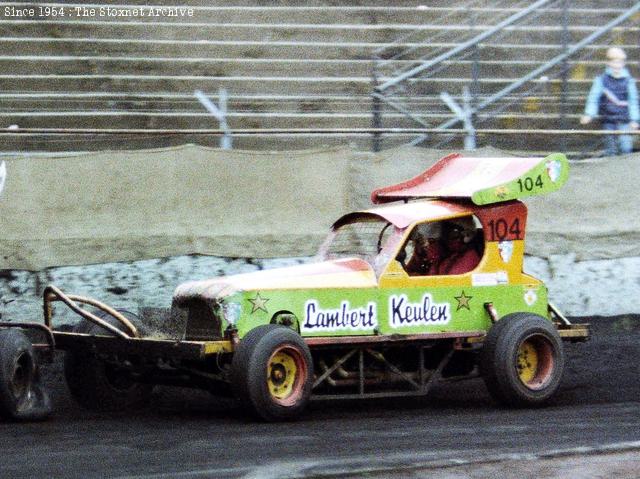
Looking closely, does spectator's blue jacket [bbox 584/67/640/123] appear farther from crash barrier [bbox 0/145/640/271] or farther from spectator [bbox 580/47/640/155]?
crash barrier [bbox 0/145/640/271]

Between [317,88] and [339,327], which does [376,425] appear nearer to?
[339,327]

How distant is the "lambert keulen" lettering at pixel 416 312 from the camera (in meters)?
8.80

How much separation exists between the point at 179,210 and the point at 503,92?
4891 millimetres

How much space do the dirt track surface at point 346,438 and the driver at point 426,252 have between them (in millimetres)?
992

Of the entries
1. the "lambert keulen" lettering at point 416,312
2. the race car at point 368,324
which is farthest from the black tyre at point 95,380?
the "lambert keulen" lettering at point 416,312

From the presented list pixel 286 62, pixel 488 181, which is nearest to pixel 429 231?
pixel 488 181

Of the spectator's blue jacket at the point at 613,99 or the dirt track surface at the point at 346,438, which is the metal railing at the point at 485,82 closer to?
the spectator's blue jacket at the point at 613,99

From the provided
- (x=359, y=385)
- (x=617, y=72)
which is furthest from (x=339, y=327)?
(x=617, y=72)

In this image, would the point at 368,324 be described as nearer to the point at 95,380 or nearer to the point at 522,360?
the point at 522,360

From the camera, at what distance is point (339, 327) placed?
8617 mm

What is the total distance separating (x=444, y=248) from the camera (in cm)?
954

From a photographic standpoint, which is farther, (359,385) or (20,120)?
(20,120)

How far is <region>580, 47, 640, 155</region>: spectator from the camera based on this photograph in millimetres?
13336

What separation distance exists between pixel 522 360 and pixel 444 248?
3.39 feet
